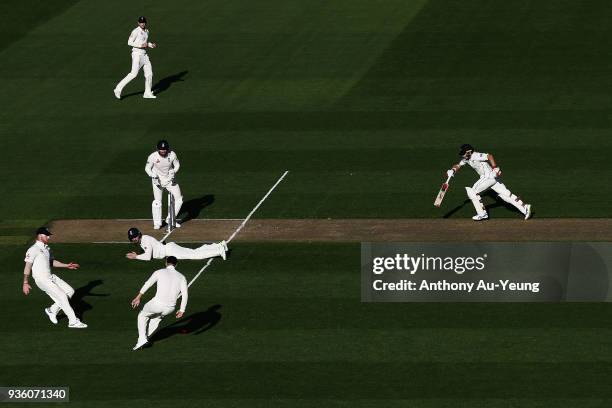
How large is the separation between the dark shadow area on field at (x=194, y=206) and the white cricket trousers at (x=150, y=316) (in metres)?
7.62

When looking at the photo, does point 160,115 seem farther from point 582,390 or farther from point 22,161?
point 582,390

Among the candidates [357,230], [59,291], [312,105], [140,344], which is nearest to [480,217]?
[357,230]

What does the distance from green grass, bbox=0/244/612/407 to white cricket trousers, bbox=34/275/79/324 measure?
0.38m

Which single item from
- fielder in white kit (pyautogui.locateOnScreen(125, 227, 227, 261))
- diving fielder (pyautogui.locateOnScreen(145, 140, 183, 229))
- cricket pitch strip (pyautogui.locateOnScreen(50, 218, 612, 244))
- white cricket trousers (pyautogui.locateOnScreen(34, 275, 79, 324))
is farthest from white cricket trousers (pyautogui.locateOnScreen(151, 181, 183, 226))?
white cricket trousers (pyautogui.locateOnScreen(34, 275, 79, 324))

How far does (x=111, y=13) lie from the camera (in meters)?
53.0

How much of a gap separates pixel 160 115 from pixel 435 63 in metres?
9.91

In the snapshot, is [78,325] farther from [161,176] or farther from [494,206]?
[494,206]

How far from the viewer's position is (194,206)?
3438cm

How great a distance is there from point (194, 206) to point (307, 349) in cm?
966

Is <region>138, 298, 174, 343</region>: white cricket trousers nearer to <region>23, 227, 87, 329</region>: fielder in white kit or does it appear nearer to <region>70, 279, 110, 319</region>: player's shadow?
<region>23, 227, 87, 329</region>: fielder in white kit

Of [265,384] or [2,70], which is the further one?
[2,70]

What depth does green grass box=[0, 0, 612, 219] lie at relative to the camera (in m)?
35.4

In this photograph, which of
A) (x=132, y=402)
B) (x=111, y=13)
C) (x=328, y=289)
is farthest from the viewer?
(x=111, y=13)

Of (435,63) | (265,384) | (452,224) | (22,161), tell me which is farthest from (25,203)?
(435,63)
